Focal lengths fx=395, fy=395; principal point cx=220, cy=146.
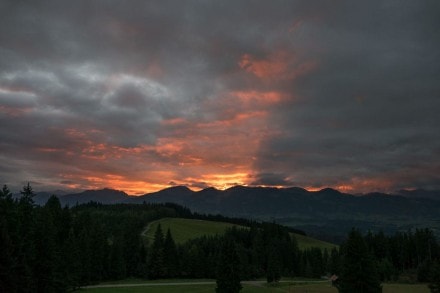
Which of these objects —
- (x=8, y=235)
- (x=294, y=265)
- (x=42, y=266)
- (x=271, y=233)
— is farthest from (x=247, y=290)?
(x=271, y=233)

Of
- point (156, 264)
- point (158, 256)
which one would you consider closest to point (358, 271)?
point (158, 256)

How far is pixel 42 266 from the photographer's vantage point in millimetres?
55281

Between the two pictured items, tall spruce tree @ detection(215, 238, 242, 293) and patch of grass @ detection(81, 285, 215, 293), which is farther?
patch of grass @ detection(81, 285, 215, 293)

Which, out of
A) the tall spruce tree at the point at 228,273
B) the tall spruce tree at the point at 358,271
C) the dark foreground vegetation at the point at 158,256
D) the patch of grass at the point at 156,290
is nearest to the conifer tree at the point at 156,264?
the dark foreground vegetation at the point at 158,256

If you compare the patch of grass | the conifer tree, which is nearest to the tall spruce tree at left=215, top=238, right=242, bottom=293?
the patch of grass

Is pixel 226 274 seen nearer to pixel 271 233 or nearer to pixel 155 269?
pixel 155 269

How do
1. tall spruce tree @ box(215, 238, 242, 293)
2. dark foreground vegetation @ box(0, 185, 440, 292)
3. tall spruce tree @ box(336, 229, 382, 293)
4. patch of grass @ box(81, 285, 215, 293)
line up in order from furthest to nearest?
patch of grass @ box(81, 285, 215, 293), tall spruce tree @ box(215, 238, 242, 293), tall spruce tree @ box(336, 229, 382, 293), dark foreground vegetation @ box(0, 185, 440, 292)

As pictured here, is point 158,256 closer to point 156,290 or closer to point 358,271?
point 156,290

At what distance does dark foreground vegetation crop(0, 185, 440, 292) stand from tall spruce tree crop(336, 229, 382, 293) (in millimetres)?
155

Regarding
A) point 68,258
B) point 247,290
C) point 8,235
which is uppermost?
point 8,235

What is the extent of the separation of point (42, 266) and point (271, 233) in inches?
4984

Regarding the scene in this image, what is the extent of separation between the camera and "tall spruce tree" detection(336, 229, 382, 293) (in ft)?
211

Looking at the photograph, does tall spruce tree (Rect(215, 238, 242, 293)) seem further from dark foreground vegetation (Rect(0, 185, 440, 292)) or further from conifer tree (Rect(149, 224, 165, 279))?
conifer tree (Rect(149, 224, 165, 279))

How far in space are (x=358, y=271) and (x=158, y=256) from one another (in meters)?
69.6
